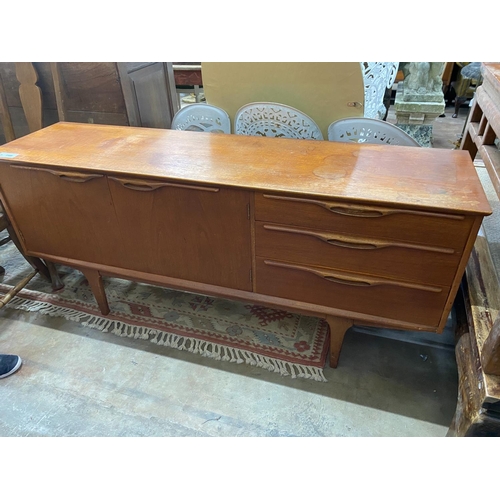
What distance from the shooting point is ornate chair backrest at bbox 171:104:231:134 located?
175 centimetres

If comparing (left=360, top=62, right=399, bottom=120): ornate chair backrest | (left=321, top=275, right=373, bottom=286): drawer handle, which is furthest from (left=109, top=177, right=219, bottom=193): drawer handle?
(left=360, top=62, right=399, bottom=120): ornate chair backrest

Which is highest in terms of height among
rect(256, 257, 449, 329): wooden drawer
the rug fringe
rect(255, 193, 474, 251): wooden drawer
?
rect(255, 193, 474, 251): wooden drawer

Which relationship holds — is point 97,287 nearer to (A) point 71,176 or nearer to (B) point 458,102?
(A) point 71,176

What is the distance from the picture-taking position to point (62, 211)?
1.49 meters

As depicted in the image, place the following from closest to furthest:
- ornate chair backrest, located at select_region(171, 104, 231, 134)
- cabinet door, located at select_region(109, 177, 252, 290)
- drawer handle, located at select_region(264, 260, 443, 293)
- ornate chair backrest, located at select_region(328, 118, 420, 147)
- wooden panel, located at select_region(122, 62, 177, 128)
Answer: drawer handle, located at select_region(264, 260, 443, 293)
cabinet door, located at select_region(109, 177, 252, 290)
ornate chair backrest, located at select_region(328, 118, 420, 147)
ornate chair backrest, located at select_region(171, 104, 231, 134)
wooden panel, located at select_region(122, 62, 177, 128)

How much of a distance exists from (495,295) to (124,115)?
1.79 meters

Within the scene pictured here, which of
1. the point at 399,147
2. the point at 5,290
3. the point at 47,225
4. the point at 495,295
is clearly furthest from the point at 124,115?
the point at 495,295

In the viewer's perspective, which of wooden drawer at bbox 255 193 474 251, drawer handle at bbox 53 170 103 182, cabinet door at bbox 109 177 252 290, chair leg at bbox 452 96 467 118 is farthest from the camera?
chair leg at bbox 452 96 467 118

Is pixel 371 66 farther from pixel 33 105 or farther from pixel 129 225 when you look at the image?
pixel 33 105

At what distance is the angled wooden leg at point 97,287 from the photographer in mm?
1637

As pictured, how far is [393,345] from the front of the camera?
5.13ft

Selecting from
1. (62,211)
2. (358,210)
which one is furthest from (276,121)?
(62,211)

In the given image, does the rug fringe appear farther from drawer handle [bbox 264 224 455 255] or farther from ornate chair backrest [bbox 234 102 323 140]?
ornate chair backrest [bbox 234 102 323 140]

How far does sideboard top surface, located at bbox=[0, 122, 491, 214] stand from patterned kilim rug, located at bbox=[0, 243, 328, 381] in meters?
0.71
